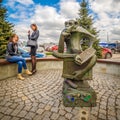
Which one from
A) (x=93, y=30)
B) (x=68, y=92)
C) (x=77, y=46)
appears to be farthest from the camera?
(x=93, y=30)

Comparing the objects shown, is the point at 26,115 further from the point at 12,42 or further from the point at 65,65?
the point at 12,42

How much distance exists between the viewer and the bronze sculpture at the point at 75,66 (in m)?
3.09

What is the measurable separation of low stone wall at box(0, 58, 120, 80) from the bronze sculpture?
119 inches

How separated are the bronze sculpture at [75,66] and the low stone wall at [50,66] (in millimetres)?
3026

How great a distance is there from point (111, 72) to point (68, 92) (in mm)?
4310

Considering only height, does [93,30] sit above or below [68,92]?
above

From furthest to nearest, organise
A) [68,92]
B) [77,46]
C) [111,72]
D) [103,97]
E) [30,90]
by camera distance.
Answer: [111,72], [30,90], [103,97], [77,46], [68,92]

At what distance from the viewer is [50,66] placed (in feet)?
25.2

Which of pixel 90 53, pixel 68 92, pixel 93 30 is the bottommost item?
pixel 68 92

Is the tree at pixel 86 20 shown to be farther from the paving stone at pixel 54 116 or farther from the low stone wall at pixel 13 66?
the paving stone at pixel 54 116

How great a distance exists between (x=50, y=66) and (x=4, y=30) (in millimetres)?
5066

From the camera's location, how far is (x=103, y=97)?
3664 millimetres

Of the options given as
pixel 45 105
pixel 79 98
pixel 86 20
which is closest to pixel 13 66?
pixel 45 105

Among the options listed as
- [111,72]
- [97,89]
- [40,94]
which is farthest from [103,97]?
[111,72]
